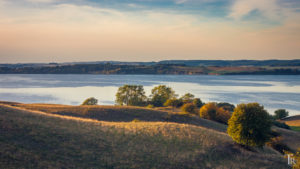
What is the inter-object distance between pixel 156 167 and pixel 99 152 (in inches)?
207

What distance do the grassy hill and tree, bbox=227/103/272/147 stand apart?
4.20 feet

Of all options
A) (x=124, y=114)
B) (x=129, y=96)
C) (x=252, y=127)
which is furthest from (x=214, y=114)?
(x=129, y=96)

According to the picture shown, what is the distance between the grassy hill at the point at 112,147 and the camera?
1872cm

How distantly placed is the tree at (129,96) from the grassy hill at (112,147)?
192ft

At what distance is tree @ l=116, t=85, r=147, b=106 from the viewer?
89250 millimetres

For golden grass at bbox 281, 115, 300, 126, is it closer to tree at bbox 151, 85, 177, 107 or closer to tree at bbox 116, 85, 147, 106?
tree at bbox 151, 85, 177, 107

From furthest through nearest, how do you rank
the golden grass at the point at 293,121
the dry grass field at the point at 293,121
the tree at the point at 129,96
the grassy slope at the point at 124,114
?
1. the tree at the point at 129,96
2. the golden grass at the point at 293,121
3. the dry grass field at the point at 293,121
4. the grassy slope at the point at 124,114

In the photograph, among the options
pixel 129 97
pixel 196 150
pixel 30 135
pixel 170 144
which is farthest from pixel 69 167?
pixel 129 97

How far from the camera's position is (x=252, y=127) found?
28.0m

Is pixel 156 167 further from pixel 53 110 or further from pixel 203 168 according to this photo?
pixel 53 110

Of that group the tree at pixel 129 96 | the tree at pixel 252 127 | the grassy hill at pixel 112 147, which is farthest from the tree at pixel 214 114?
the tree at pixel 129 96

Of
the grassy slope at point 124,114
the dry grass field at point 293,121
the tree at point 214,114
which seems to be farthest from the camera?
the dry grass field at point 293,121

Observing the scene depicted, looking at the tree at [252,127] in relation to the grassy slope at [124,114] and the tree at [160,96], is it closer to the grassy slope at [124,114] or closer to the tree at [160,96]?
the grassy slope at [124,114]

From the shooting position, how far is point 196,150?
2483cm
